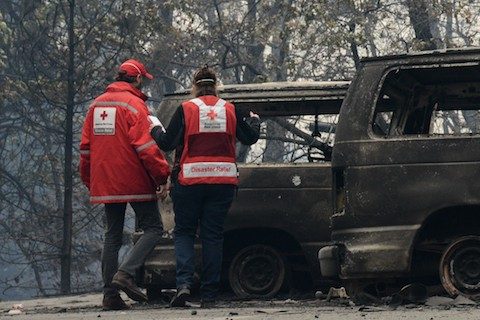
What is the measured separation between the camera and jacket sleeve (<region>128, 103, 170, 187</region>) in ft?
34.7

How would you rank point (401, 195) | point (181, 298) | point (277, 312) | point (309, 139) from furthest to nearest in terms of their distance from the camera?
point (309, 139) → point (181, 298) → point (401, 195) → point (277, 312)

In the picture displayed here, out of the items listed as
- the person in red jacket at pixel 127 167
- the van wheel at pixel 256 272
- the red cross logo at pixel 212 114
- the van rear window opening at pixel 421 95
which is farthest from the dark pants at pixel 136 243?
the van rear window opening at pixel 421 95

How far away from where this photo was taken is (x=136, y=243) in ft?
35.6

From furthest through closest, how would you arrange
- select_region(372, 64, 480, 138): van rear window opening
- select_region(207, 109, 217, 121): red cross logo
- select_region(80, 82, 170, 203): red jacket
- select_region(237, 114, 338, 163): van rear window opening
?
select_region(237, 114, 338, 163): van rear window opening → select_region(80, 82, 170, 203): red jacket → select_region(207, 109, 217, 121): red cross logo → select_region(372, 64, 480, 138): van rear window opening

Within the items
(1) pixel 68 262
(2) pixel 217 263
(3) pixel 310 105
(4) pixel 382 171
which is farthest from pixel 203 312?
(1) pixel 68 262

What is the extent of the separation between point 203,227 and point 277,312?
1.39 metres

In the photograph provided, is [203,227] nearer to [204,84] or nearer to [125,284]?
[125,284]

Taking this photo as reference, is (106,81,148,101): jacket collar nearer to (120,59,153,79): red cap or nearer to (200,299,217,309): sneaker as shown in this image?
(120,59,153,79): red cap

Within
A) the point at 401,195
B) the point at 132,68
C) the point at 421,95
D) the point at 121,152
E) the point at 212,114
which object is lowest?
the point at 401,195

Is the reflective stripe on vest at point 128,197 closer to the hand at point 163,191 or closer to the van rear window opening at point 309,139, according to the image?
the hand at point 163,191

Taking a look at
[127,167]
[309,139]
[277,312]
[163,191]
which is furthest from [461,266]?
[309,139]

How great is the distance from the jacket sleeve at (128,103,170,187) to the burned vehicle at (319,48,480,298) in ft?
4.68

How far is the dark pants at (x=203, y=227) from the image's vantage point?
33.9 ft

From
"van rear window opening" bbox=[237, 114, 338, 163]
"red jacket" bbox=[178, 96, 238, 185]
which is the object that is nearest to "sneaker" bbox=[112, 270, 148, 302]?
"red jacket" bbox=[178, 96, 238, 185]
